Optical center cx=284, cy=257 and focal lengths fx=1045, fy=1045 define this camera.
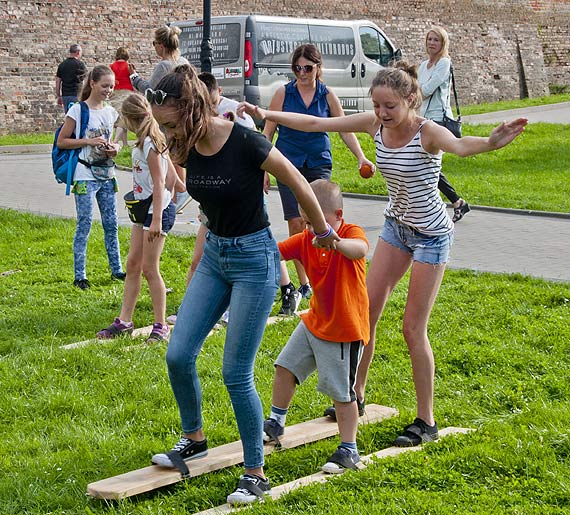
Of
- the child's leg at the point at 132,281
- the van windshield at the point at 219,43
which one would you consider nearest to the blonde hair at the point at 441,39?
the child's leg at the point at 132,281

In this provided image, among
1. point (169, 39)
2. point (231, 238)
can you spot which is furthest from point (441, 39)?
point (231, 238)

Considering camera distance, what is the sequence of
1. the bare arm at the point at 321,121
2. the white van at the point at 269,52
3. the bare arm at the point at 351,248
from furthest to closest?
the white van at the point at 269,52 → the bare arm at the point at 321,121 → the bare arm at the point at 351,248

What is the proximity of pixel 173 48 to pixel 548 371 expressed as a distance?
4508mm

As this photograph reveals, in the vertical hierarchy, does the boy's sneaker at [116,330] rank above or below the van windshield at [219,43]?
below

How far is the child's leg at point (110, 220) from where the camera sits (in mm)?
9492

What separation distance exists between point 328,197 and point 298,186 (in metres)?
0.52

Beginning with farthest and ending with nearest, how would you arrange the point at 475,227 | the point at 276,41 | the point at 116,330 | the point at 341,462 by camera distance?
1. the point at 276,41
2. the point at 475,227
3. the point at 116,330
4. the point at 341,462

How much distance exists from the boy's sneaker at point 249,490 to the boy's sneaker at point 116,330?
3108 millimetres

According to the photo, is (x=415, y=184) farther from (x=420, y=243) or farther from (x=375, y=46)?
(x=375, y=46)

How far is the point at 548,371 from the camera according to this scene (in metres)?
6.62

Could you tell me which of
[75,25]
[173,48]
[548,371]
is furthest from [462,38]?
[548,371]

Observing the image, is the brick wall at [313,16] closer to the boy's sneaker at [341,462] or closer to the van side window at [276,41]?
the van side window at [276,41]

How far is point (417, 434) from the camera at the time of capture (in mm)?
5324

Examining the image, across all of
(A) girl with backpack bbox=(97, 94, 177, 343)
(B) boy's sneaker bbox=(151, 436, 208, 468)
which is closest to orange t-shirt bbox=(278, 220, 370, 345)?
(B) boy's sneaker bbox=(151, 436, 208, 468)
